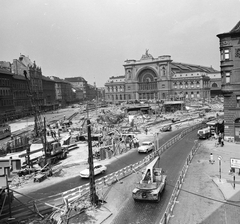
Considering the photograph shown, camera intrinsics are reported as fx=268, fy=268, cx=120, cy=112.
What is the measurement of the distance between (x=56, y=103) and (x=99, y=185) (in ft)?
335

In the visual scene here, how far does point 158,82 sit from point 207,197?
117m

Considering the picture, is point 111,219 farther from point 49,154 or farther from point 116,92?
point 116,92

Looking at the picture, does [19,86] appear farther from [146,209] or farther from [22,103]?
[146,209]

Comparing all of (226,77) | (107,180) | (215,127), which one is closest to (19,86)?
(215,127)

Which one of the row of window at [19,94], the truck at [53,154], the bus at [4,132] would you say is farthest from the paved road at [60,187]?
the row of window at [19,94]

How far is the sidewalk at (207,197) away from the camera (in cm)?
1481

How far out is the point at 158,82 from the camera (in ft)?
435

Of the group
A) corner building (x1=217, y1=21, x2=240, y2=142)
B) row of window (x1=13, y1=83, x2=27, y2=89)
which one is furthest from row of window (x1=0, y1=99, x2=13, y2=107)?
corner building (x1=217, y1=21, x2=240, y2=142)

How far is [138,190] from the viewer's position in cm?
1742

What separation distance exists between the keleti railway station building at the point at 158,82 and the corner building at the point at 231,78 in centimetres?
8674

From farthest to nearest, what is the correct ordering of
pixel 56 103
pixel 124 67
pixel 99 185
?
1. pixel 124 67
2. pixel 56 103
3. pixel 99 185

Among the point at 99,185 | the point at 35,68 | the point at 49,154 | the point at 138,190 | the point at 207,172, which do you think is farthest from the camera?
the point at 35,68

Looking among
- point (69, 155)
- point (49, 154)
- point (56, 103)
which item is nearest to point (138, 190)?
point (49, 154)

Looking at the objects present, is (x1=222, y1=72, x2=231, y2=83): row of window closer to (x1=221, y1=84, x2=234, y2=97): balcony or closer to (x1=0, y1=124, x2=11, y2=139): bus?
(x1=221, y1=84, x2=234, y2=97): balcony
